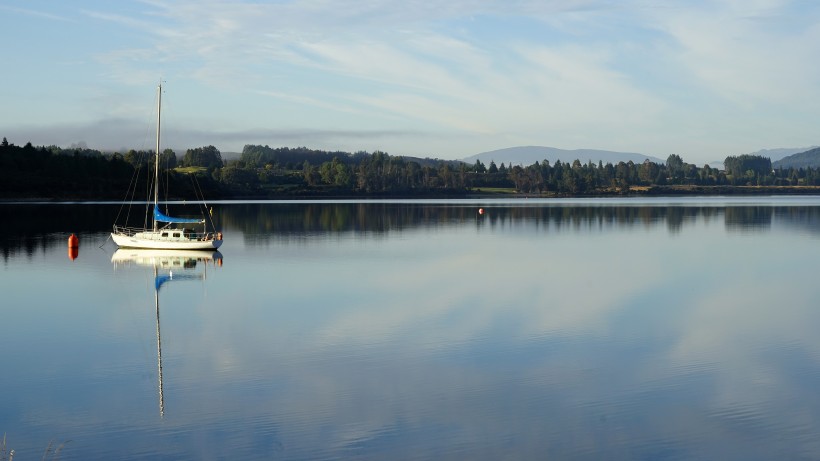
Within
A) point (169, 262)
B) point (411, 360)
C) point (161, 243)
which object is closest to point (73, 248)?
point (161, 243)

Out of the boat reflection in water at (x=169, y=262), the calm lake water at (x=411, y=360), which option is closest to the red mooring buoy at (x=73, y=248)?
the boat reflection in water at (x=169, y=262)

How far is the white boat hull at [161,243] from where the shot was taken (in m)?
60.8

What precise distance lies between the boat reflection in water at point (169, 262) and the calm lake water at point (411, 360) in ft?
1.74

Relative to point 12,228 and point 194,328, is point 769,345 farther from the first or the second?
point 12,228

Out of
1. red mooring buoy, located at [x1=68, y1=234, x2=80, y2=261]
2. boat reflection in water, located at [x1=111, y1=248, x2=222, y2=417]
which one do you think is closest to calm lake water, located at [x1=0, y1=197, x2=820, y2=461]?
boat reflection in water, located at [x1=111, y1=248, x2=222, y2=417]

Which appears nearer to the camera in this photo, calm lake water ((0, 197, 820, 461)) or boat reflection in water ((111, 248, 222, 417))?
calm lake water ((0, 197, 820, 461))

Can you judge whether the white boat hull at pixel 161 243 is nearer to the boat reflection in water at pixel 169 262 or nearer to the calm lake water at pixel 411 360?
the boat reflection in water at pixel 169 262

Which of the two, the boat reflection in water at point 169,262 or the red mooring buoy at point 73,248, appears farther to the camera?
the red mooring buoy at point 73,248

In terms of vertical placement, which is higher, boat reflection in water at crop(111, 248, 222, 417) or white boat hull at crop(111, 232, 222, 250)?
white boat hull at crop(111, 232, 222, 250)

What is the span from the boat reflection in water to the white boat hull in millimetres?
351

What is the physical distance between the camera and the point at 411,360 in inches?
933

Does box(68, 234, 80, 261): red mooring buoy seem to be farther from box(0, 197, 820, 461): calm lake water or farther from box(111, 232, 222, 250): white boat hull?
box(0, 197, 820, 461): calm lake water

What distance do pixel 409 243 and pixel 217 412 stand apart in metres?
50.0

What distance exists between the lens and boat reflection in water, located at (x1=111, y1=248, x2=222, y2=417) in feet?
150
